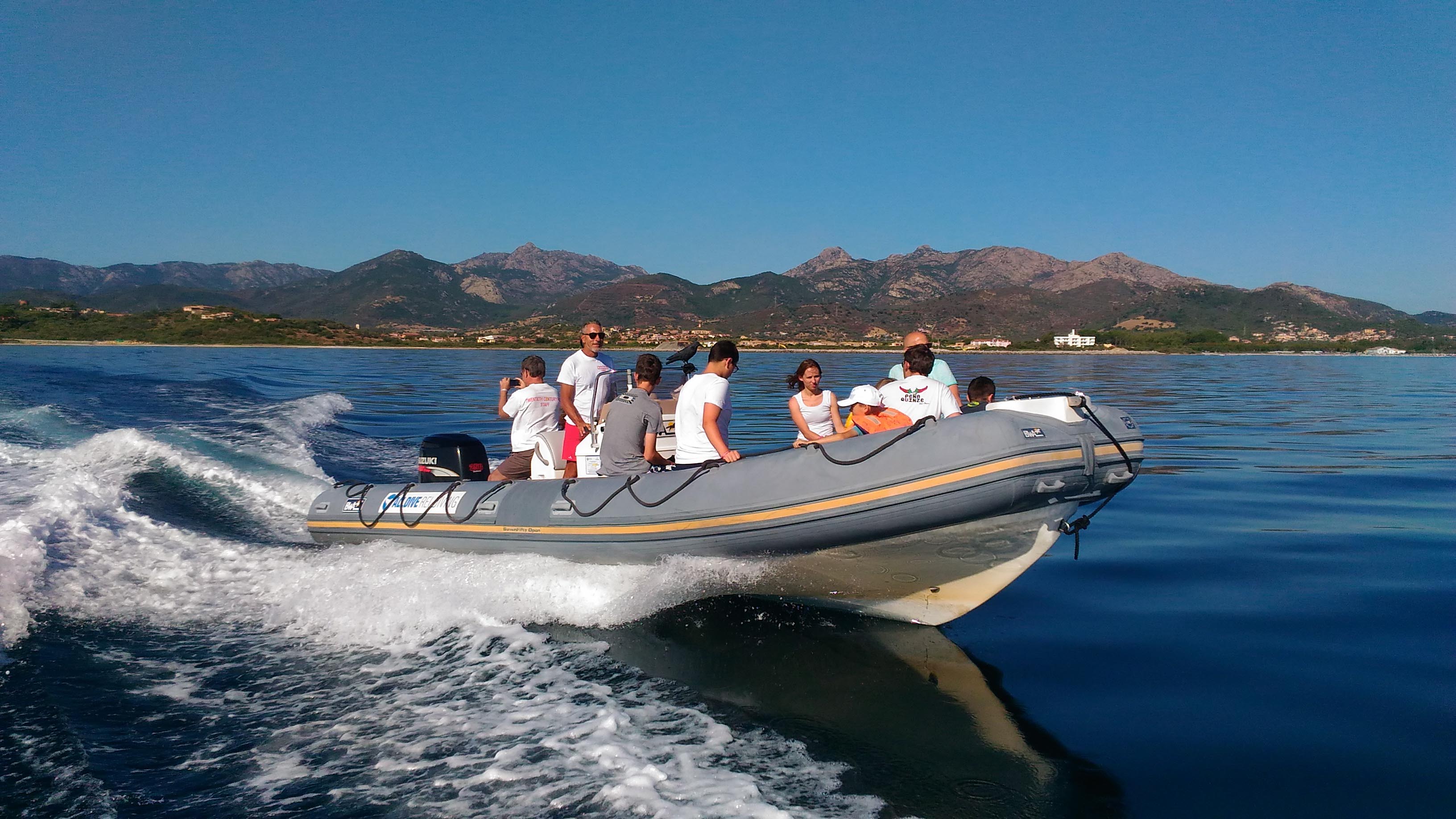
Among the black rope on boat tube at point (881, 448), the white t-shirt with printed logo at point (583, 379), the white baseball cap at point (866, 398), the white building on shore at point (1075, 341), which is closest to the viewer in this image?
the black rope on boat tube at point (881, 448)

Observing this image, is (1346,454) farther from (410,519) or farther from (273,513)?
(273,513)

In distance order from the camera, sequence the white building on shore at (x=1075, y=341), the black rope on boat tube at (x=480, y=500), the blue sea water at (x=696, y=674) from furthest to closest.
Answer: the white building on shore at (x=1075, y=341)
the black rope on boat tube at (x=480, y=500)
the blue sea water at (x=696, y=674)

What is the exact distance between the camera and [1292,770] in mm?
3396

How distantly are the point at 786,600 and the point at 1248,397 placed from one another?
20305 millimetres

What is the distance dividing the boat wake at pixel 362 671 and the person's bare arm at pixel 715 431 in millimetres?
686

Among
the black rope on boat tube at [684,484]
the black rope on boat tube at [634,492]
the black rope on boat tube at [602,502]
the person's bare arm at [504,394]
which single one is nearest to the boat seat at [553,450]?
the person's bare arm at [504,394]

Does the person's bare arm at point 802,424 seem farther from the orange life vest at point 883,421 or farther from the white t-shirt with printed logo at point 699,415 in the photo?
the white t-shirt with printed logo at point 699,415

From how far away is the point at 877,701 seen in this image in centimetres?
421

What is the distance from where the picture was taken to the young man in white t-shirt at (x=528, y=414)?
7.07m

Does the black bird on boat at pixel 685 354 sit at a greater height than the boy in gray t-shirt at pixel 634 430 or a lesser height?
greater

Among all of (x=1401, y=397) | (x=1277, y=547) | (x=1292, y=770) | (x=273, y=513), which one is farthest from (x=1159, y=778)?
(x=1401, y=397)

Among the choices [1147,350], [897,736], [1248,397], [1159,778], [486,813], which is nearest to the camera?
[486,813]

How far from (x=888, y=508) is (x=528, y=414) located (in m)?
3.47

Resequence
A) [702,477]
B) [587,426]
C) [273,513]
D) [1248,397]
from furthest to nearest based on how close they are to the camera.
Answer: [1248,397], [273,513], [587,426], [702,477]
